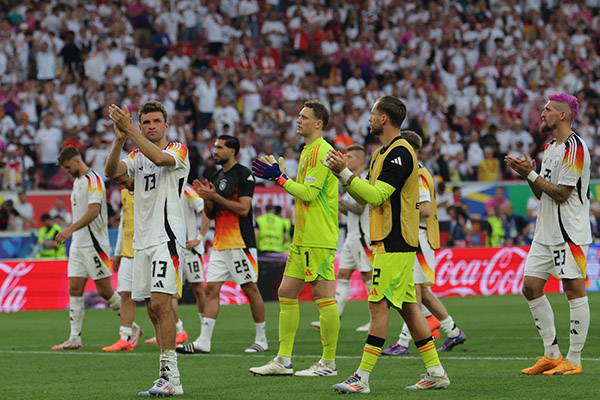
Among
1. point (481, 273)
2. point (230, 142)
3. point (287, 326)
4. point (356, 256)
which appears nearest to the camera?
point (287, 326)

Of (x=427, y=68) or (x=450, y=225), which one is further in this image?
(x=427, y=68)

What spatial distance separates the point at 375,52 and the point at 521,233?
8.73m

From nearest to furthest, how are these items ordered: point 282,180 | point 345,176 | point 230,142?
point 345,176
point 282,180
point 230,142

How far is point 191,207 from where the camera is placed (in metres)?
14.0

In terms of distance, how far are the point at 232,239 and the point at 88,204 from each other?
205 cm

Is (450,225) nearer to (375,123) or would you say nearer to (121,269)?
(121,269)

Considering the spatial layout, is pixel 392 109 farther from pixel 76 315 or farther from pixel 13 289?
pixel 13 289

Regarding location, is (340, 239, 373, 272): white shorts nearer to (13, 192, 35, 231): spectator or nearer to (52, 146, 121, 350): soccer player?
(52, 146, 121, 350): soccer player

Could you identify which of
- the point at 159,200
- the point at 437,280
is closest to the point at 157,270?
the point at 159,200

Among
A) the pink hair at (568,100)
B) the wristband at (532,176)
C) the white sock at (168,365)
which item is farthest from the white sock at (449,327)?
the white sock at (168,365)

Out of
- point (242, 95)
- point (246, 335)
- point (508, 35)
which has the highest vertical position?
point (508, 35)

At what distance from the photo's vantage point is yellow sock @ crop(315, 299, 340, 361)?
964cm

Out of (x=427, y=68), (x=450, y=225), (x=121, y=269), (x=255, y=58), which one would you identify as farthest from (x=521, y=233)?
(x=121, y=269)

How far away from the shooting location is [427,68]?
3012cm
